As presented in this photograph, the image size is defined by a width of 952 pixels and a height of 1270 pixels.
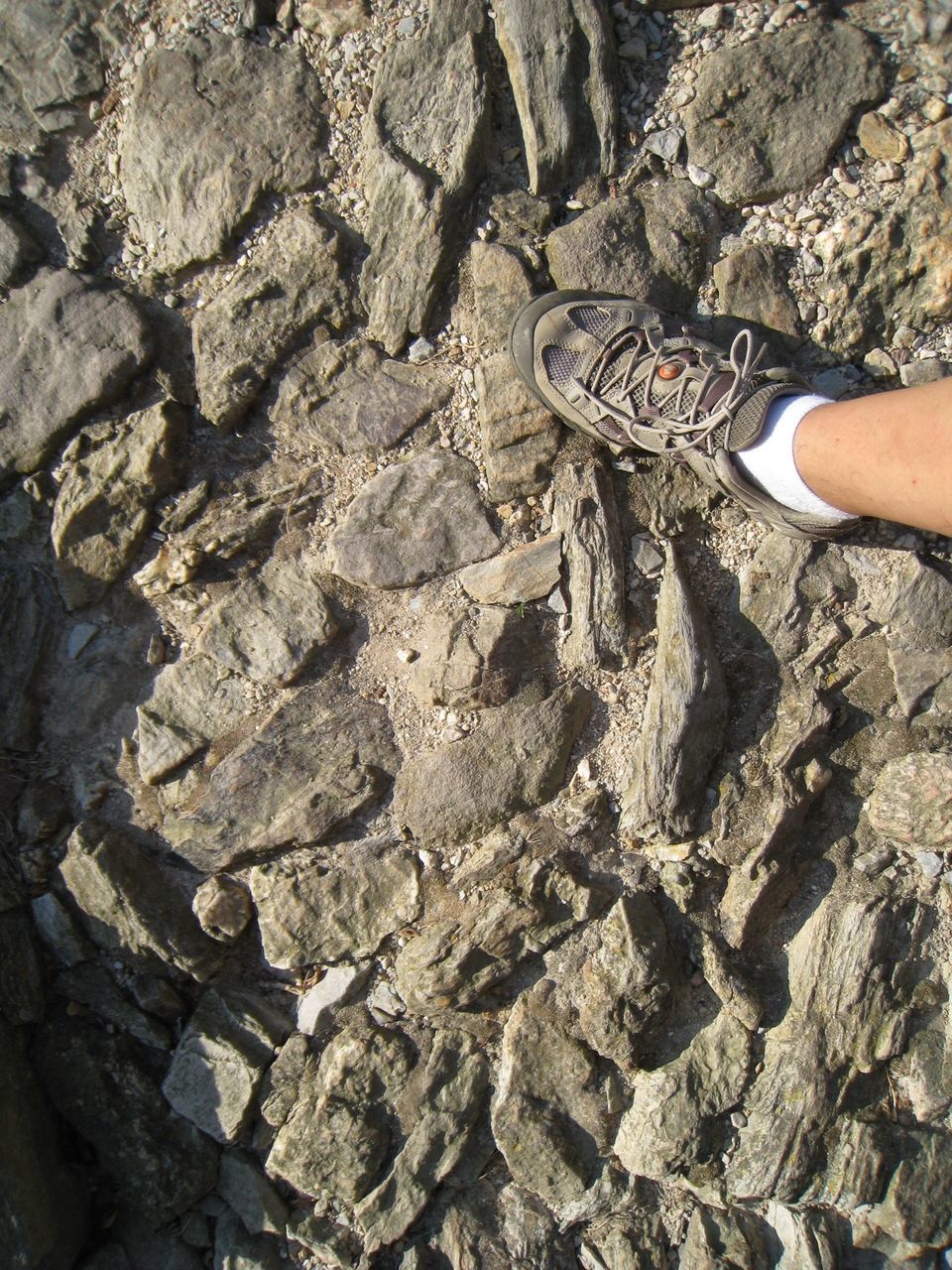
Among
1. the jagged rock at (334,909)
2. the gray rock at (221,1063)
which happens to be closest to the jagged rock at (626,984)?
the jagged rock at (334,909)

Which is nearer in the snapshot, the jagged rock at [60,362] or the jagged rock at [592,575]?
the jagged rock at [592,575]

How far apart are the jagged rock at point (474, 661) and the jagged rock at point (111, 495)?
948 millimetres

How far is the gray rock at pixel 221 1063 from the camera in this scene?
2.42m

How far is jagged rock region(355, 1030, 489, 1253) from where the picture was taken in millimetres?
2348

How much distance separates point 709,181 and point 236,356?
→ 1.49 meters

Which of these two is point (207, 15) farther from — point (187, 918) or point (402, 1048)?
point (402, 1048)

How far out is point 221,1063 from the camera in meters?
2.43

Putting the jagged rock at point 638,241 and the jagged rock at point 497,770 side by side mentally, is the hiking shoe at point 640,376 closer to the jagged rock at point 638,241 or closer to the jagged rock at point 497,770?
the jagged rock at point 638,241

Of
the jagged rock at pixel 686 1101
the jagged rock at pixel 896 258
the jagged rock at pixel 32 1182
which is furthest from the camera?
the jagged rock at pixel 896 258

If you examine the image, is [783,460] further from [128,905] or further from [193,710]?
[128,905]

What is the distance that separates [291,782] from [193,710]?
1.20 feet

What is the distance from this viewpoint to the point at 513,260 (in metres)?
2.52

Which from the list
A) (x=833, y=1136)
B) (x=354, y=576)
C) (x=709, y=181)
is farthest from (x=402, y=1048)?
(x=709, y=181)

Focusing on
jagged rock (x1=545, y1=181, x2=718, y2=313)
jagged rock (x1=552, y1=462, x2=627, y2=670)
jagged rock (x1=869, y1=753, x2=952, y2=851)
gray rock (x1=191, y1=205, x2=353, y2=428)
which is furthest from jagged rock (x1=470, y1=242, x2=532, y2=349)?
jagged rock (x1=869, y1=753, x2=952, y2=851)
